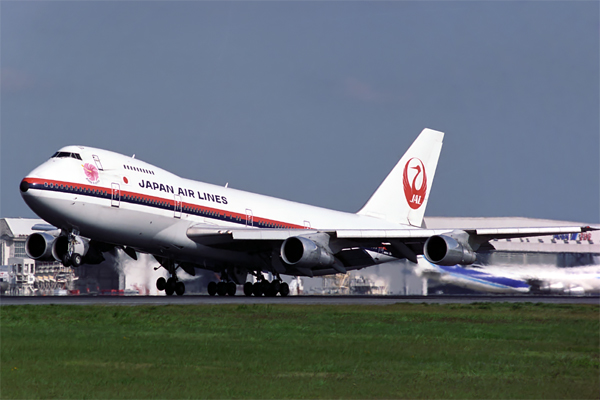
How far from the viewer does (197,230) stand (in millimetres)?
34344

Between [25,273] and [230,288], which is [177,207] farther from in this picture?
[25,273]

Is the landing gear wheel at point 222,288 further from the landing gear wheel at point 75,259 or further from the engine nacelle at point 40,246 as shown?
the landing gear wheel at point 75,259

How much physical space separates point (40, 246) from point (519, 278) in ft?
76.4

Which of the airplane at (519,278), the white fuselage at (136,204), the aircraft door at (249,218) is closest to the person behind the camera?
the white fuselage at (136,204)

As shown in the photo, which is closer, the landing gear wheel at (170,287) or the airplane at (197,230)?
the airplane at (197,230)

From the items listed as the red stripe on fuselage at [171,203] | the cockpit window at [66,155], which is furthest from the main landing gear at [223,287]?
the cockpit window at [66,155]

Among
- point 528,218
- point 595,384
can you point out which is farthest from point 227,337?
point 528,218

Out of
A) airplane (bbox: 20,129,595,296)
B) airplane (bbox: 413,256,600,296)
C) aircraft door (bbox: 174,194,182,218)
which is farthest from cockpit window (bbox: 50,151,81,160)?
airplane (bbox: 413,256,600,296)

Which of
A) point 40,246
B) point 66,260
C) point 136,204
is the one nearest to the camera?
point 66,260

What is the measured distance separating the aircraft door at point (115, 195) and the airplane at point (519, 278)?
1687 centimetres

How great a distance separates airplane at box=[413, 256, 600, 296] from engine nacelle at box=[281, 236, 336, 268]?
9103 mm

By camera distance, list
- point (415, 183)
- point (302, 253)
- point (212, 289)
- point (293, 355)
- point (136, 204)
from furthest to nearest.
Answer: point (415, 183)
point (212, 289)
point (302, 253)
point (136, 204)
point (293, 355)

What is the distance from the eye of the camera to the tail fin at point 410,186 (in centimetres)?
4650

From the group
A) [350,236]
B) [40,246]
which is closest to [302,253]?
[350,236]
